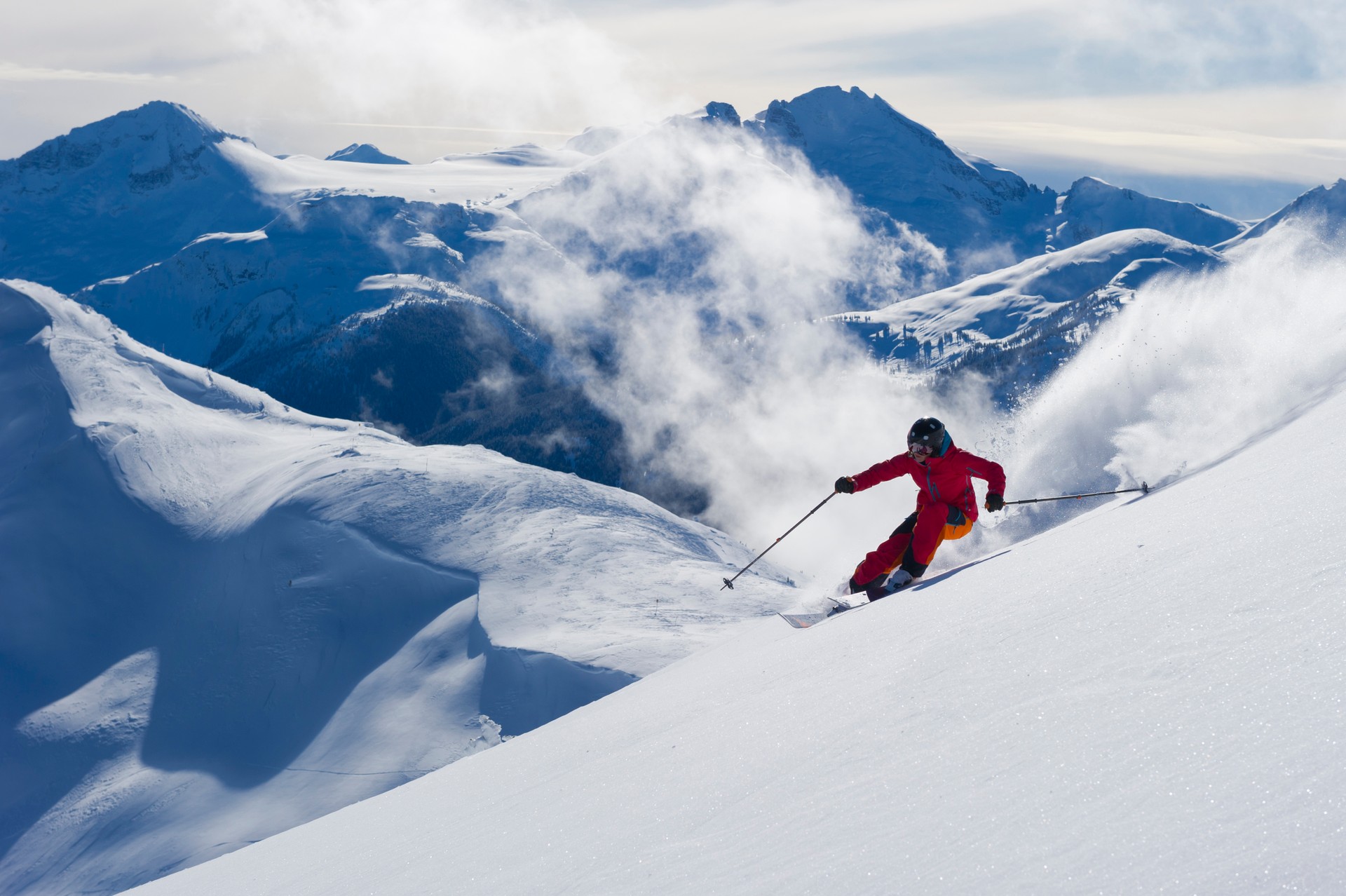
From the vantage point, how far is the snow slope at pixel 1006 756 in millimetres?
2389

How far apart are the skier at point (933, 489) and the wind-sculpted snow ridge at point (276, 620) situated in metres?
8.46

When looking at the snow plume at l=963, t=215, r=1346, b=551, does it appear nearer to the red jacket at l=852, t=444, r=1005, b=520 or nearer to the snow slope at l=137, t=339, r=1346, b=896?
the red jacket at l=852, t=444, r=1005, b=520

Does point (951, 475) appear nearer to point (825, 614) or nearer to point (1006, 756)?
point (825, 614)

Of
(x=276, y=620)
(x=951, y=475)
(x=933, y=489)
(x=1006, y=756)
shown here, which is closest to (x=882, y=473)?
(x=933, y=489)

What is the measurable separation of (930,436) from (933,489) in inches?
22.3

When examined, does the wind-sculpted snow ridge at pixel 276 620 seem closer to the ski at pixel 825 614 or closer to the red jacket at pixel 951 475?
the ski at pixel 825 614

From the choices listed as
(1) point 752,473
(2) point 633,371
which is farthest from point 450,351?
(1) point 752,473

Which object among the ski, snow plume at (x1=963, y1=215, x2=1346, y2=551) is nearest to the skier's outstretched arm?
the ski

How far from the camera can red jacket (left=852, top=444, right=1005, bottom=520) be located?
8.84 m

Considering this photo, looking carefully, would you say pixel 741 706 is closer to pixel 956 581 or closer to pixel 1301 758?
pixel 956 581

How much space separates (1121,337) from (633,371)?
15971 centimetres

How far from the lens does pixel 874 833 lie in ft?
10.1

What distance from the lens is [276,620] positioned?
20.0 m

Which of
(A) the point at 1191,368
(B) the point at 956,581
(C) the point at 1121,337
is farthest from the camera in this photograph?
(C) the point at 1121,337
